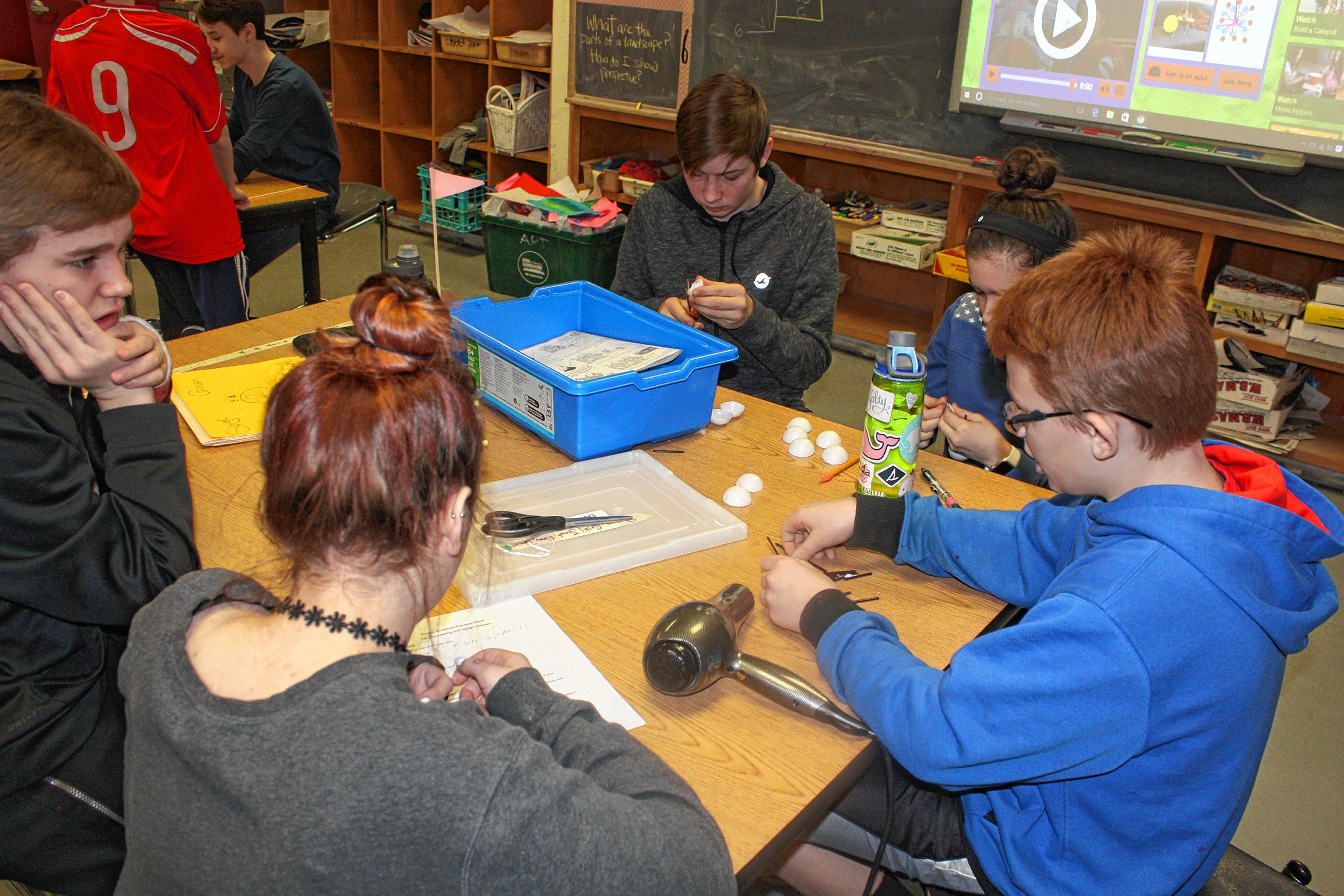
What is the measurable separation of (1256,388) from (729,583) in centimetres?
266

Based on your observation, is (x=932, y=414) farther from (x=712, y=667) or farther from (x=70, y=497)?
(x=70, y=497)

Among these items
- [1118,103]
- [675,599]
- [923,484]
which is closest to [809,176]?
[1118,103]

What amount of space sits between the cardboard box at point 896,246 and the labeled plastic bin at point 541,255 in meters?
0.93

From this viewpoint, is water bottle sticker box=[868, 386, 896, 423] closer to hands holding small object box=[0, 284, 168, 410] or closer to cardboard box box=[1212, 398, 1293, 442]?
hands holding small object box=[0, 284, 168, 410]

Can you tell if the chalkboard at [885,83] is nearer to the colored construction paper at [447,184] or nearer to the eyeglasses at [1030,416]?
the colored construction paper at [447,184]

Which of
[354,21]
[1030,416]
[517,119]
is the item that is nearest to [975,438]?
[1030,416]

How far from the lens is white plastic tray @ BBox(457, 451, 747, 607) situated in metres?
1.11

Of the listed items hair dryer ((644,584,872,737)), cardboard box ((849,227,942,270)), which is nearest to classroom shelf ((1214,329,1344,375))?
cardboard box ((849,227,942,270))

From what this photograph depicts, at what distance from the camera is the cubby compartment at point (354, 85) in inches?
204

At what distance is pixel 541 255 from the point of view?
3.83m

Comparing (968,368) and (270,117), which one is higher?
(270,117)

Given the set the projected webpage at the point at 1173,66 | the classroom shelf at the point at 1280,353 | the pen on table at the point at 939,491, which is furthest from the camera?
the classroom shelf at the point at 1280,353

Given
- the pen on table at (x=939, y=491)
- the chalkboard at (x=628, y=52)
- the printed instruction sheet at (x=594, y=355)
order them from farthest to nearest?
the chalkboard at (x=628, y=52)
the printed instruction sheet at (x=594, y=355)
the pen on table at (x=939, y=491)

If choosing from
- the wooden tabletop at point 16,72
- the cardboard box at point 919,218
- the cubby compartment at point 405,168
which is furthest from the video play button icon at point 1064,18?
the wooden tabletop at point 16,72
